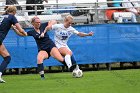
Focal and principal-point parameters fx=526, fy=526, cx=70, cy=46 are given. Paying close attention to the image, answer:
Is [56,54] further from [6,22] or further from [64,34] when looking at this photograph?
[6,22]

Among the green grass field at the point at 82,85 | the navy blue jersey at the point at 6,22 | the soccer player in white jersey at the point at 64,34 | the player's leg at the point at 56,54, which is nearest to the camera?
the green grass field at the point at 82,85

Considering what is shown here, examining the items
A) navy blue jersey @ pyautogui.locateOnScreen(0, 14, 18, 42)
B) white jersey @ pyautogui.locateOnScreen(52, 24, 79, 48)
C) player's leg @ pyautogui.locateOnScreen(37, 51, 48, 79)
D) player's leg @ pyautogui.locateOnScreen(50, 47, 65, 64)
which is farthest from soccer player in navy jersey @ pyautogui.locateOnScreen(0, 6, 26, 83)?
white jersey @ pyautogui.locateOnScreen(52, 24, 79, 48)

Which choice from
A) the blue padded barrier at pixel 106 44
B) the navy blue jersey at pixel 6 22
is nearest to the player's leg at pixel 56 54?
the navy blue jersey at pixel 6 22

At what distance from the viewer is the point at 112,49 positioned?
1784 centimetres

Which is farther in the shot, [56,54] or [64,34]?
[64,34]

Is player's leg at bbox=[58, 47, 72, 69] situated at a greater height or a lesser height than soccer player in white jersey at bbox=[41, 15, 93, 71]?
lesser

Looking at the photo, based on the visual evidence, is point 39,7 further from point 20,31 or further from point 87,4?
point 20,31

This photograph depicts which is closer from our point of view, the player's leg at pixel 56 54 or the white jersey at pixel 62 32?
the player's leg at pixel 56 54

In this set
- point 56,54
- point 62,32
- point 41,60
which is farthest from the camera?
point 62,32

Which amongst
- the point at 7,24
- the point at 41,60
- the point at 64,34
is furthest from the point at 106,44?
the point at 7,24

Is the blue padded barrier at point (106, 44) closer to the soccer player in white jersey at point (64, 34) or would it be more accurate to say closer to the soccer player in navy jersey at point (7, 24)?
the soccer player in white jersey at point (64, 34)

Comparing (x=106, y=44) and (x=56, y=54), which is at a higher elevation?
(x=56, y=54)

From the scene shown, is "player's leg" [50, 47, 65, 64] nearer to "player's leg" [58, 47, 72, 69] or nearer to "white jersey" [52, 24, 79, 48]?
"player's leg" [58, 47, 72, 69]

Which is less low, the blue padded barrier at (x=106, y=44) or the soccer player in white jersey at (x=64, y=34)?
the soccer player in white jersey at (x=64, y=34)
